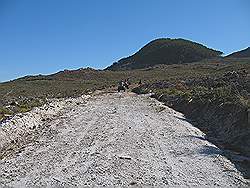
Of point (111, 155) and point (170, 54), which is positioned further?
point (170, 54)

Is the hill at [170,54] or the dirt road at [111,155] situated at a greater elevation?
the hill at [170,54]

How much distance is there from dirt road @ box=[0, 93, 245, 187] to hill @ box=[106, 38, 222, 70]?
137 metres

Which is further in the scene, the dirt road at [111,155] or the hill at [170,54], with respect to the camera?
the hill at [170,54]

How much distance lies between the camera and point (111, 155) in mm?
13938

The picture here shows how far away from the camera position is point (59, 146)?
1576cm

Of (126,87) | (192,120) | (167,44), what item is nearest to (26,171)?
(192,120)

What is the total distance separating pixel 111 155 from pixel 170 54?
518 feet

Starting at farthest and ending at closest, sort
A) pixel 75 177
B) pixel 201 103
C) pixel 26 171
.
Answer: pixel 201 103, pixel 26 171, pixel 75 177

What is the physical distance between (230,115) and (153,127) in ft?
11.7

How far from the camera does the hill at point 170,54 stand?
161625mm

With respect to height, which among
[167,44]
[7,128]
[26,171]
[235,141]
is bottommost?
[235,141]

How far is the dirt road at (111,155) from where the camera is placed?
11.3 metres

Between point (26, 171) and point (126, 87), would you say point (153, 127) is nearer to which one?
point (26, 171)

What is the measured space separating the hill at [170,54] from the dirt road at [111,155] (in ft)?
448
